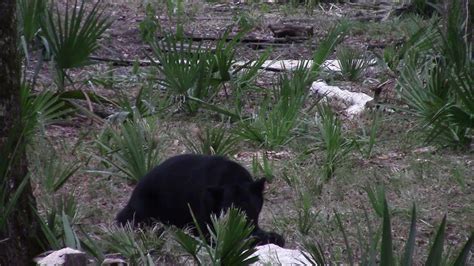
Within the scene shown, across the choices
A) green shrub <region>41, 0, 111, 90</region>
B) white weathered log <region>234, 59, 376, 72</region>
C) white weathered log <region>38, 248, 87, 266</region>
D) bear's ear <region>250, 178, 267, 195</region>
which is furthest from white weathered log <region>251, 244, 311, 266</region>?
white weathered log <region>234, 59, 376, 72</region>

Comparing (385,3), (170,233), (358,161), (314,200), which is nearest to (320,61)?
(358,161)

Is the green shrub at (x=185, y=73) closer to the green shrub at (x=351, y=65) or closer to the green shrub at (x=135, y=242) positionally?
the green shrub at (x=351, y=65)

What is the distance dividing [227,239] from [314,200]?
102 inches

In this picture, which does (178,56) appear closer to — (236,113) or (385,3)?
(236,113)

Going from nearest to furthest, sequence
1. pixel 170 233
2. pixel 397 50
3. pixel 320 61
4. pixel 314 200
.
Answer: pixel 170 233
pixel 314 200
pixel 320 61
pixel 397 50

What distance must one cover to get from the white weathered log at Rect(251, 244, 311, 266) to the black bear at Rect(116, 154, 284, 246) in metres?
0.21

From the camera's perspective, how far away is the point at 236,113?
8.82 metres

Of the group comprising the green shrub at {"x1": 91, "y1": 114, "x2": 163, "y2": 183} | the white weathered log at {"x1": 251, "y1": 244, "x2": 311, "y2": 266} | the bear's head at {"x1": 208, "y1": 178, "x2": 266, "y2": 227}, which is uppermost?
the bear's head at {"x1": 208, "y1": 178, "x2": 266, "y2": 227}

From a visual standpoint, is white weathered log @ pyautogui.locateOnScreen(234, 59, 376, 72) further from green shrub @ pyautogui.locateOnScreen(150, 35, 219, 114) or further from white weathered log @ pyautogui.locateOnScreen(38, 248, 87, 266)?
white weathered log @ pyautogui.locateOnScreen(38, 248, 87, 266)

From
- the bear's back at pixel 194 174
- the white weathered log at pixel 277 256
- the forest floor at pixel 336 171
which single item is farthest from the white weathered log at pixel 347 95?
the white weathered log at pixel 277 256

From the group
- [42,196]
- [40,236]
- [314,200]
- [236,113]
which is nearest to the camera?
[40,236]

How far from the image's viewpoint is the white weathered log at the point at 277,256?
5.05m

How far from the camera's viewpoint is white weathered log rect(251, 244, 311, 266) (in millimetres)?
5047

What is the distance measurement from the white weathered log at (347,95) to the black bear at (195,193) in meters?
3.78
